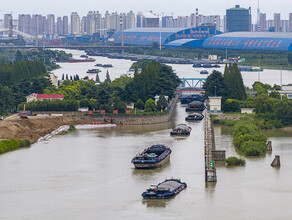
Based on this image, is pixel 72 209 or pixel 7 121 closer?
pixel 72 209

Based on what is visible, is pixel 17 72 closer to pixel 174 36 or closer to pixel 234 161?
pixel 234 161

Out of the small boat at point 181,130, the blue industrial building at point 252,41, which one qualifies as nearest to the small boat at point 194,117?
the small boat at point 181,130

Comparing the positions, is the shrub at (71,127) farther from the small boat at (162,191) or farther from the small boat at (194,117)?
the small boat at (162,191)

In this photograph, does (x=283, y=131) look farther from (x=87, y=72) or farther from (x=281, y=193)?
(x=87, y=72)

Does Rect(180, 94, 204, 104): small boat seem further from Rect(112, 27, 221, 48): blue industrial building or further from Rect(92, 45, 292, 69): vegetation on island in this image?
Rect(112, 27, 221, 48): blue industrial building

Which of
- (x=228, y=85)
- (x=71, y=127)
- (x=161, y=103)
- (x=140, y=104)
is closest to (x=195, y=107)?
(x=228, y=85)

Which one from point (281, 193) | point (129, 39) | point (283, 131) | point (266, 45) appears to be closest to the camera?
point (281, 193)

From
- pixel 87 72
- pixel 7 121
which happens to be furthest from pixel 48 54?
pixel 7 121

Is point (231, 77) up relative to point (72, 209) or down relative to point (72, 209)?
up
